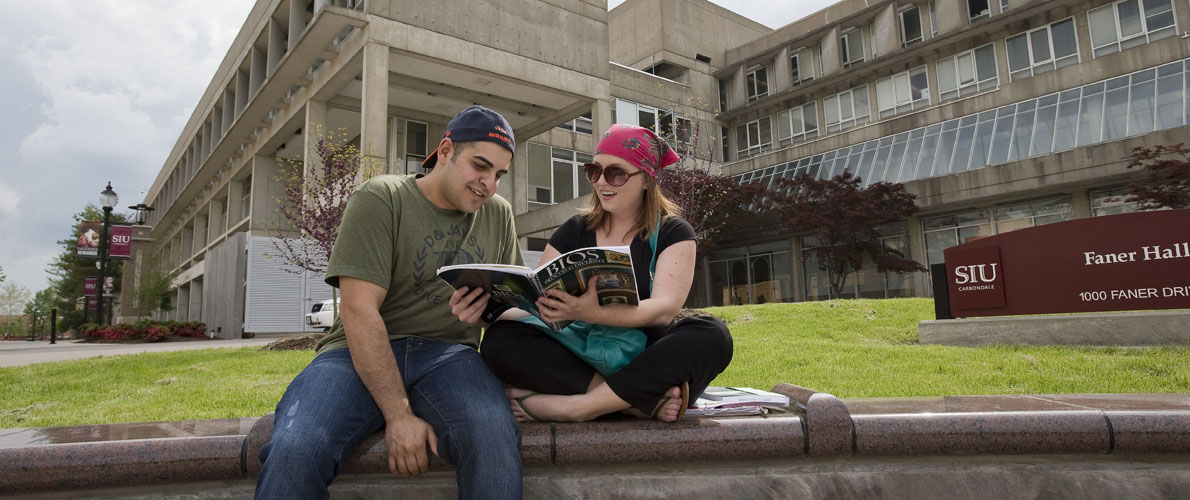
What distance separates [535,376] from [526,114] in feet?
77.8

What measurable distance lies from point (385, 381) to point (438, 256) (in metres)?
0.62

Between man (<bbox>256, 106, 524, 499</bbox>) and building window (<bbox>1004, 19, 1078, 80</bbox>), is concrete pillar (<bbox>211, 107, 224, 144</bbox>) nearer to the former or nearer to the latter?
man (<bbox>256, 106, 524, 499</bbox>)

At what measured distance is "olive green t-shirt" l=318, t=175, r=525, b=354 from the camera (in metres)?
2.44

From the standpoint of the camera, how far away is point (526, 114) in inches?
998

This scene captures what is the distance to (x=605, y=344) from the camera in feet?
8.02

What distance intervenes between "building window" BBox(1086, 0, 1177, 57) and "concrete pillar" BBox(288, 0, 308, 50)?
2816 centimetres

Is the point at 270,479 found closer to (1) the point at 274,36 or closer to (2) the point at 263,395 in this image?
(2) the point at 263,395

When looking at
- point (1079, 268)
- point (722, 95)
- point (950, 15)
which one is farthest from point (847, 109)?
point (1079, 268)

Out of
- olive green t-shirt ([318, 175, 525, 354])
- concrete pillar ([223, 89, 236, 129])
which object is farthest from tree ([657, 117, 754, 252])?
concrete pillar ([223, 89, 236, 129])

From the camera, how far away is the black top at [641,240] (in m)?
2.73

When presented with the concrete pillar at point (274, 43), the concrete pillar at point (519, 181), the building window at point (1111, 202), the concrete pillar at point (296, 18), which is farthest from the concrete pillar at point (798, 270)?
the concrete pillar at point (274, 43)

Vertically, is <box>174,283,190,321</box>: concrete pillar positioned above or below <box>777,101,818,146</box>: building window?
below

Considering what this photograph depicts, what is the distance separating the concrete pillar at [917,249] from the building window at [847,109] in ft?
20.8

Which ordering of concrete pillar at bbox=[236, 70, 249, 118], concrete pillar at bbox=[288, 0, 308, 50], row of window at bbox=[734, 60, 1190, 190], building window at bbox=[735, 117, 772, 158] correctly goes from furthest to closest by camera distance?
building window at bbox=[735, 117, 772, 158]
concrete pillar at bbox=[236, 70, 249, 118]
concrete pillar at bbox=[288, 0, 308, 50]
row of window at bbox=[734, 60, 1190, 190]
